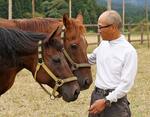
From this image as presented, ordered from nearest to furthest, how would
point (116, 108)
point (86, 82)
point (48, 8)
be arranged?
point (116, 108), point (86, 82), point (48, 8)

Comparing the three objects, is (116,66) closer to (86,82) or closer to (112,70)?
(112,70)

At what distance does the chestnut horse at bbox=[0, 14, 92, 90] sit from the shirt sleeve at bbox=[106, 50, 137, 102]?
4.87ft

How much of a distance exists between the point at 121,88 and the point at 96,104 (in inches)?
10.4

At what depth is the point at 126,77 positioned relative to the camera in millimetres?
4055

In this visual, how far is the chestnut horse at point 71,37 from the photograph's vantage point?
5402mm

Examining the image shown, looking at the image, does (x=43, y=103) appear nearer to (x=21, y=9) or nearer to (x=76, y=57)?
(x=76, y=57)

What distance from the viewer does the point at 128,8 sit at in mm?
58656

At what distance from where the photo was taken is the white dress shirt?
160 inches

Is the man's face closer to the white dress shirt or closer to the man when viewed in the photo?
the man

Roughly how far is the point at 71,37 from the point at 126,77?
2.08 meters

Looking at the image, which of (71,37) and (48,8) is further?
(48,8)

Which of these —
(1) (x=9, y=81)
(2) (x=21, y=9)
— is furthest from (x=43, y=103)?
(2) (x=21, y=9)

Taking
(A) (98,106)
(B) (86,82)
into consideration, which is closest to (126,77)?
(A) (98,106)

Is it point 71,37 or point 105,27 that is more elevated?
point 105,27
